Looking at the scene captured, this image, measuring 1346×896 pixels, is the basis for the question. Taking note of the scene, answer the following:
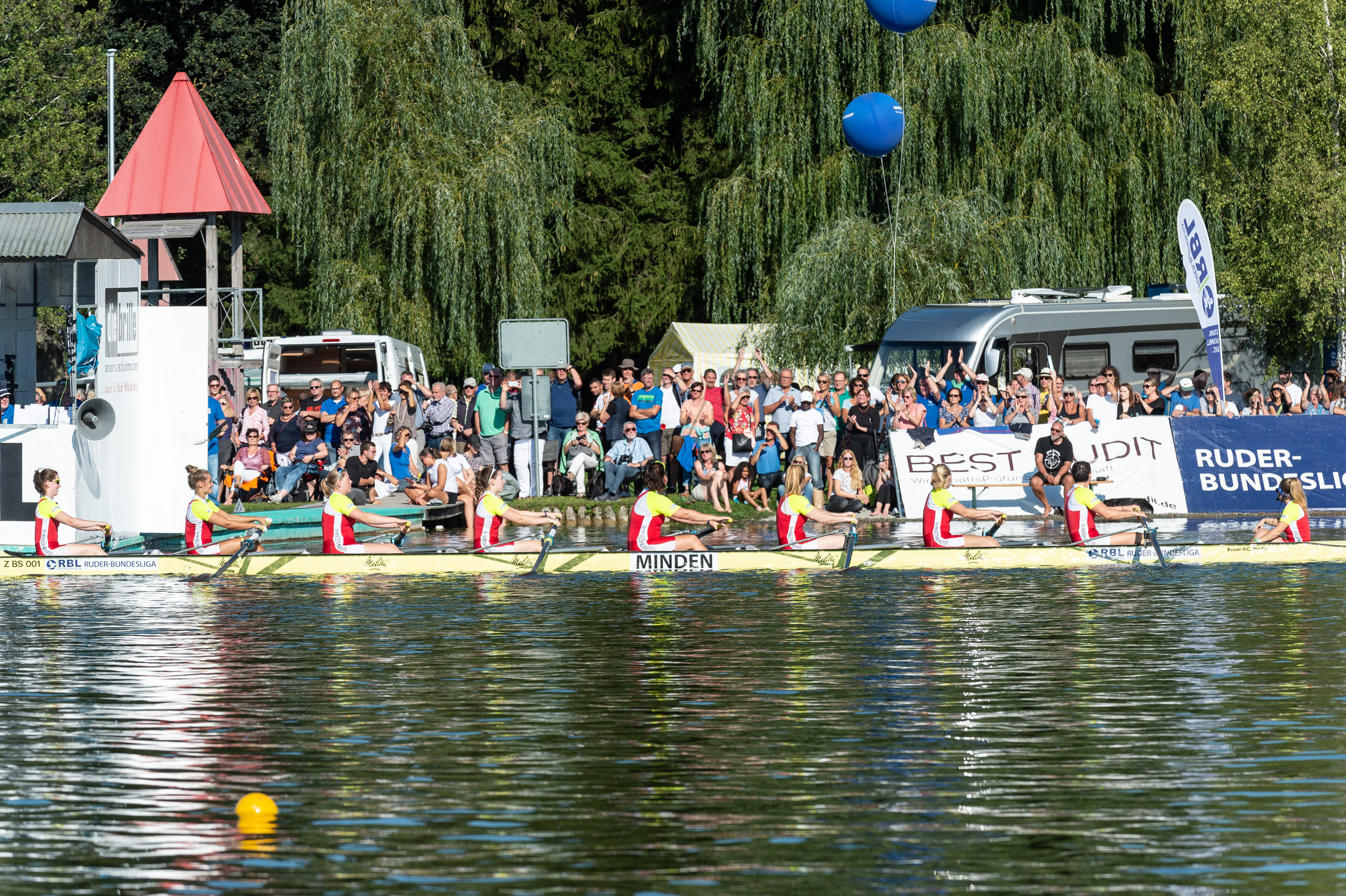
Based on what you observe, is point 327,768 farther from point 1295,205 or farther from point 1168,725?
point 1295,205

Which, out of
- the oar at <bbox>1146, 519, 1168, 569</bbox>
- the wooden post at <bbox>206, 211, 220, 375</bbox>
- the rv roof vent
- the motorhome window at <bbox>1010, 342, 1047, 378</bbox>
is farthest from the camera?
the wooden post at <bbox>206, 211, 220, 375</bbox>

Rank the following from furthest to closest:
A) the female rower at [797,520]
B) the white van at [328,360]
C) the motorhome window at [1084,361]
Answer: the white van at [328,360] → the motorhome window at [1084,361] → the female rower at [797,520]

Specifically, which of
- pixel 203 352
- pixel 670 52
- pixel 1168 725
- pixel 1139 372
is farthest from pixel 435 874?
pixel 670 52

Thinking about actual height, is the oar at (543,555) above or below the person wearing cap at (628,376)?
below

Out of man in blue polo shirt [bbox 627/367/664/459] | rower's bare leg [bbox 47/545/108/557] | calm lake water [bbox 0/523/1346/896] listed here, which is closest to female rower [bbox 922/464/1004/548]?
calm lake water [bbox 0/523/1346/896]

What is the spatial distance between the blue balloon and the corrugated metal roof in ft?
40.7

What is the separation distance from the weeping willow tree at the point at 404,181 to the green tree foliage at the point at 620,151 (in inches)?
294

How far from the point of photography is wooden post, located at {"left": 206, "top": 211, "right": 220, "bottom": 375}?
34.4 m

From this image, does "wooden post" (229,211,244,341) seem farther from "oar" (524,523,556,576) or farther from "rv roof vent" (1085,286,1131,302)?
"oar" (524,523,556,576)

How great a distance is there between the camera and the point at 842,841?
8.34 meters

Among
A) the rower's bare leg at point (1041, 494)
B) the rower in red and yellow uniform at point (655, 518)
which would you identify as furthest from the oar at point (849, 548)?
the rower's bare leg at point (1041, 494)

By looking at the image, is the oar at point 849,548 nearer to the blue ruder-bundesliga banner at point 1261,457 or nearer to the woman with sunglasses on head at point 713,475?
the woman with sunglasses on head at point 713,475

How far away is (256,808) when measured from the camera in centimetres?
884

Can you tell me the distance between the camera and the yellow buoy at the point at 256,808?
8.81 meters
